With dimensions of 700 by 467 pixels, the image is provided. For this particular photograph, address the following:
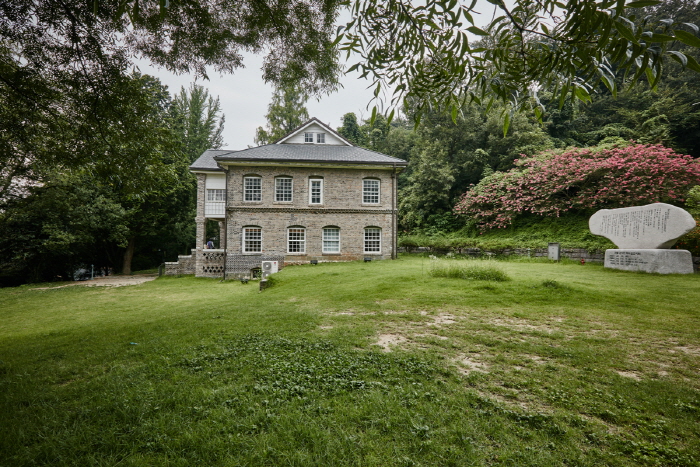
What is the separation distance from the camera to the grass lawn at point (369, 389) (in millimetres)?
2037

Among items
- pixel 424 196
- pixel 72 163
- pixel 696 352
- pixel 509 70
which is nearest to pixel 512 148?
pixel 424 196

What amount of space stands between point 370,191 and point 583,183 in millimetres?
11853

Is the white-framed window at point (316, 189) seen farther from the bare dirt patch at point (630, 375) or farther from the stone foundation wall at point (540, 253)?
the bare dirt patch at point (630, 375)

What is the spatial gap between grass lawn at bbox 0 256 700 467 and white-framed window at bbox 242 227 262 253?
11.8 m

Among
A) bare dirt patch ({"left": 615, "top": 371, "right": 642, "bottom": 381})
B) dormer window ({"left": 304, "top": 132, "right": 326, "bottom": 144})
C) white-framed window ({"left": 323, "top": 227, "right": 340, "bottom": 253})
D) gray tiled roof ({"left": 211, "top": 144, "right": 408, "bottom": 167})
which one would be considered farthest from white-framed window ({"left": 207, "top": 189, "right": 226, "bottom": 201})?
bare dirt patch ({"left": 615, "top": 371, "right": 642, "bottom": 381})

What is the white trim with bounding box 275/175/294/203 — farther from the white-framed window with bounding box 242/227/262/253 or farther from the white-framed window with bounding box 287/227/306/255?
the white-framed window with bounding box 242/227/262/253

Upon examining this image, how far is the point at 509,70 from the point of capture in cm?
239

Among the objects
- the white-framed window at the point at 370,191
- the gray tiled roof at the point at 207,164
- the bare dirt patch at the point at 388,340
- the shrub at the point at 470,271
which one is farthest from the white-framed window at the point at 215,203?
the bare dirt patch at the point at 388,340

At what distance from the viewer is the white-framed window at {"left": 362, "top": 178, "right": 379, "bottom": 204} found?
60.0 ft

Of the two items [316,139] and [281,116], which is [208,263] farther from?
[281,116]

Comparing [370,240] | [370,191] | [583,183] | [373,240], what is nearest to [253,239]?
[370,240]

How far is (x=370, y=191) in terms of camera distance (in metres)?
18.3

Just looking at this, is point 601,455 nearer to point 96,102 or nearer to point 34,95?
point 96,102

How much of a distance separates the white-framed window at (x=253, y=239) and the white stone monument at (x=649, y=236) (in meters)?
16.8
